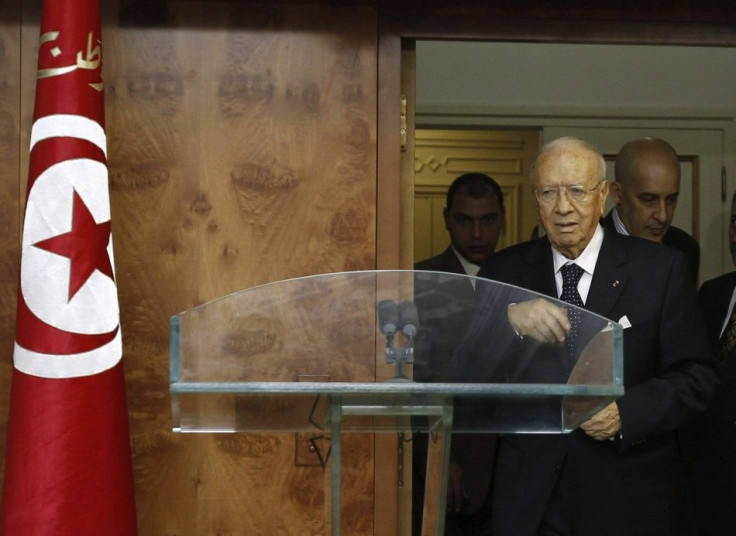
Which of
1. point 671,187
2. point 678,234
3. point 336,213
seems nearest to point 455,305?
point 336,213

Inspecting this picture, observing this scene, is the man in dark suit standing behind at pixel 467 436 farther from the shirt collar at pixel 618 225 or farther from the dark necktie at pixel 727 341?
the dark necktie at pixel 727 341

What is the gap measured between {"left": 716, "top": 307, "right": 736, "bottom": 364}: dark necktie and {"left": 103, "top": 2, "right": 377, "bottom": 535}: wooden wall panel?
116 centimetres

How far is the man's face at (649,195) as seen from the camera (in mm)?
4129

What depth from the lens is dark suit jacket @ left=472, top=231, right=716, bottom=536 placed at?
2.79 meters

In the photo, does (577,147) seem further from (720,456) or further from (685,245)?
(685,245)

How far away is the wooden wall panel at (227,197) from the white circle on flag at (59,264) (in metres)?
0.45

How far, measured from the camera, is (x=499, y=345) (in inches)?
76.4

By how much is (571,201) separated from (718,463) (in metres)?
1.11

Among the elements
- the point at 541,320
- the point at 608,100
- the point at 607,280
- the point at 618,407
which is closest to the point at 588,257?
the point at 607,280

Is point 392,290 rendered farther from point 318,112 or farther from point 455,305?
point 318,112

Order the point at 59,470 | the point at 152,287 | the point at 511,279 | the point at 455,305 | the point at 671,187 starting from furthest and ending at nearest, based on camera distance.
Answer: the point at 671,187 → the point at 152,287 → the point at 511,279 → the point at 59,470 → the point at 455,305

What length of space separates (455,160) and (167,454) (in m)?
3.53

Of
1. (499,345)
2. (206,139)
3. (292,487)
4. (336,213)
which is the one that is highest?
(206,139)

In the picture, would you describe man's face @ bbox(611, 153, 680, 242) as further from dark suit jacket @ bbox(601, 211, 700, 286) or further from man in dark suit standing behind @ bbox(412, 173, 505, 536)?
man in dark suit standing behind @ bbox(412, 173, 505, 536)
